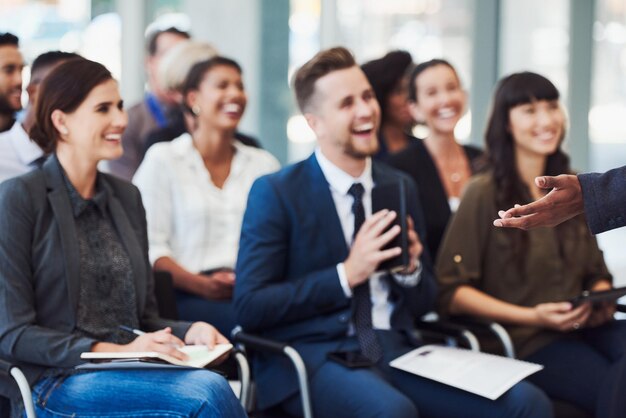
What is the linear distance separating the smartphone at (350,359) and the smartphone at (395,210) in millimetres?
298

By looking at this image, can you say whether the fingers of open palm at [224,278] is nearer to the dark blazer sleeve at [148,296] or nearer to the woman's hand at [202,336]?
the dark blazer sleeve at [148,296]

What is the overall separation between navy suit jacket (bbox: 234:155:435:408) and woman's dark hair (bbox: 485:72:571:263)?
613 mm

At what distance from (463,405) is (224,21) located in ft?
14.5

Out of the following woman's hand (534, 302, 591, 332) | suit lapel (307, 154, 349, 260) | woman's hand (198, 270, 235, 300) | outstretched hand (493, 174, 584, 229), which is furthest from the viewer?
woman's hand (198, 270, 235, 300)

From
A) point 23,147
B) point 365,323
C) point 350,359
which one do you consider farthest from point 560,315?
point 23,147

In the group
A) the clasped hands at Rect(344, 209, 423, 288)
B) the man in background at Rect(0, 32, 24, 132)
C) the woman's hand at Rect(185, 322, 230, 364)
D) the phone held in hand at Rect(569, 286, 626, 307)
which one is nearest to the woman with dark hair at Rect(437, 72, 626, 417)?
the phone held in hand at Rect(569, 286, 626, 307)

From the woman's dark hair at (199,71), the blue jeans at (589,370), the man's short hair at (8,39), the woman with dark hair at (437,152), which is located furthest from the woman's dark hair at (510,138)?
the man's short hair at (8,39)

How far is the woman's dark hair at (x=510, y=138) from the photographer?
3885 millimetres

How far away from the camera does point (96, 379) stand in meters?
2.80

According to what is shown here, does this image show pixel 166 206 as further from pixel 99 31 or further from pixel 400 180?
pixel 99 31

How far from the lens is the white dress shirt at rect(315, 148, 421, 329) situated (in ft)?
11.4

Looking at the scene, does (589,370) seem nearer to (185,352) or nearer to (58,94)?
(185,352)

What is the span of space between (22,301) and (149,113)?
268cm

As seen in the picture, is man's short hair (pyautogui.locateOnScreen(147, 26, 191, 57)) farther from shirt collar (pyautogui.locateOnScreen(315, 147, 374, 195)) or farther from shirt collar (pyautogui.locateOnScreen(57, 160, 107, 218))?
shirt collar (pyautogui.locateOnScreen(57, 160, 107, 218))
